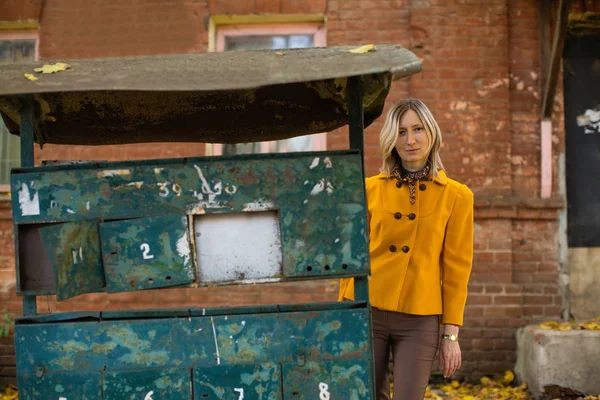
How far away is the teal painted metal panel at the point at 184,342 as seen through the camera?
2.57m

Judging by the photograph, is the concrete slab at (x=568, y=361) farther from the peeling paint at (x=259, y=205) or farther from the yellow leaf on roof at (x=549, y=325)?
the peeling paint at (x=259, y=205)

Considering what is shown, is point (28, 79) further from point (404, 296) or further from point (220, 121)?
point (404, 296)

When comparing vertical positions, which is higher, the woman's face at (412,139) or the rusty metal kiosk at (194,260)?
the woman's face at (412,139)

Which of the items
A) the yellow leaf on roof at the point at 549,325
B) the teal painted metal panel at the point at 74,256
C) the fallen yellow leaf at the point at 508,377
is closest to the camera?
the teal painted metal panel at the point at 74,256

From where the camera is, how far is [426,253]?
2957 mm

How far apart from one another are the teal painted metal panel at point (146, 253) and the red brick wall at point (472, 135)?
3.37m

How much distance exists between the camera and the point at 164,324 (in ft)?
8.48

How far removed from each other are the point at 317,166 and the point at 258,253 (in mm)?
412

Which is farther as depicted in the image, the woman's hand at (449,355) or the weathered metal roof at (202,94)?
the woman's hand at (449,355)

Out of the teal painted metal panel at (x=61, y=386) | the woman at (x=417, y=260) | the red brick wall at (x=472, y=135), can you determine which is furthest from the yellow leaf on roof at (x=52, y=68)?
the red brick wall at (x=472, y=135)

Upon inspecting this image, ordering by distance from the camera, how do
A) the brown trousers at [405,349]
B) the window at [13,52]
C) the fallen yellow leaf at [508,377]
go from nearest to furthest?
the brown trousers at [405,349] → the fallen yellow leaf at [508,377] → the window at [13,52]

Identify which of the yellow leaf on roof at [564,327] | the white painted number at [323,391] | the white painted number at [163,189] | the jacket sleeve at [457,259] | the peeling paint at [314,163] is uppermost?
the peeling paint at [314,163]

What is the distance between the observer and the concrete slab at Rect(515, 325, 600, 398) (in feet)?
16.7

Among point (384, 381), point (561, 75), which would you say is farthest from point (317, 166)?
point (561, 75)
